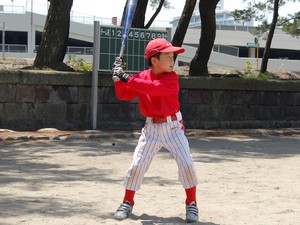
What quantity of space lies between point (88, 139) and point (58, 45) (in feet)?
9.76

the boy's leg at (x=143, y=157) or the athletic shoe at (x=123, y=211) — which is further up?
the boy's leg at (x=143, y=157)

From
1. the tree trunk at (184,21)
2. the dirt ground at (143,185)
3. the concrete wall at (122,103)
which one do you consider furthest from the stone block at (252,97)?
the dirt ground at (143,185)

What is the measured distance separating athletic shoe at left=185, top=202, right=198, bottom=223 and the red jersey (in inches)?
33.0

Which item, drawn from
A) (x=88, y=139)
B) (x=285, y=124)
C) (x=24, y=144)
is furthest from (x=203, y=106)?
(x=24, y=144)

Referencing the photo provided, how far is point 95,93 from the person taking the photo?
39.7 feet

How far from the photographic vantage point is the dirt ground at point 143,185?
5.16 metres

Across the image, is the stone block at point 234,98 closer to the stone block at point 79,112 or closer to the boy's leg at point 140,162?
the stone block at point 79,112

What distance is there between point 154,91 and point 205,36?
10824 mm

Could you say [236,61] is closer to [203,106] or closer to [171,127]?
[203,106]

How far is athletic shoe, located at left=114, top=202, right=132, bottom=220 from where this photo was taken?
5.00 m

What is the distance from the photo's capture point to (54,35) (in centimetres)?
1304

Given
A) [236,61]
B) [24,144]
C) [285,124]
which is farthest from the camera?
[236,61]

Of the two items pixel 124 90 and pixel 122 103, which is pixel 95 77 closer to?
pixel 122 103

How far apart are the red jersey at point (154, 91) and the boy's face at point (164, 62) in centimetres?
5
